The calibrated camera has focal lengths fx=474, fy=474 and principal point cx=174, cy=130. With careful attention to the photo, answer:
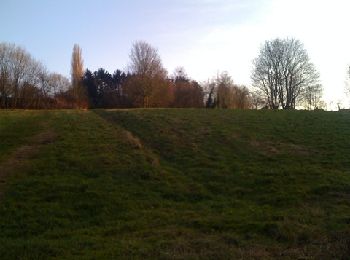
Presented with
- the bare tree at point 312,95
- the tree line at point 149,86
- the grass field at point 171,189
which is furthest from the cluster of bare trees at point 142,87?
the grass field at point 171,189

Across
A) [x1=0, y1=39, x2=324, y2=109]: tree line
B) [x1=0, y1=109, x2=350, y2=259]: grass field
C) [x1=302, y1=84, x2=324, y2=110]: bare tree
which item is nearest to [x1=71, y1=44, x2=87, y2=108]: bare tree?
[x1=0, y1=39, x2=324, y2=109]: tree line

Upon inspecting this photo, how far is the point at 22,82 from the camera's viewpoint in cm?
6412

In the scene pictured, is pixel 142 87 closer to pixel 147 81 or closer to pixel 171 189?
pixel 147 81

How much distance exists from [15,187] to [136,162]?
19.5 ft

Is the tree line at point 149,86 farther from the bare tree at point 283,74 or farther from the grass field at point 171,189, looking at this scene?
the grass field at point 171,189

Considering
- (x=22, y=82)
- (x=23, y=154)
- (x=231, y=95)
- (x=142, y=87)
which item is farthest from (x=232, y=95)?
(x=23, y=154)

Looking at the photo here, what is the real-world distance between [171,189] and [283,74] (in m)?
58.6

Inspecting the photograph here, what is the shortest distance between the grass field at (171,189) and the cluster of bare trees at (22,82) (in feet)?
96.5

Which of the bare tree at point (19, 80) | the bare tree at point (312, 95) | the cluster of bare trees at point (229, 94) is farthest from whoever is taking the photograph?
the cluster of bare trees at point (229, 94)

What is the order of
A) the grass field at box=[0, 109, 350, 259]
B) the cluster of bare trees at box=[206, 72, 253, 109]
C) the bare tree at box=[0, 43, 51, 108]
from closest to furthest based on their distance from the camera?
the grass field at box=[0, 109, 350, 259] → the bare tree at box=[0, 43, 51, 108] → the cluster of bare trees at box=[206, 72, 253, 109]

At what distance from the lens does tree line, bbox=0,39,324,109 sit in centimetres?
6225

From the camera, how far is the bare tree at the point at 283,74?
7156 cm

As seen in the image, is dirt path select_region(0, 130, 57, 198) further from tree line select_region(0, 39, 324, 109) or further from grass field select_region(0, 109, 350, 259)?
tree line select_region(0, 39, 324, 109)

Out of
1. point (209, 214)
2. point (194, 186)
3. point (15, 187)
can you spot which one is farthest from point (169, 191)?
point (15, 187)
